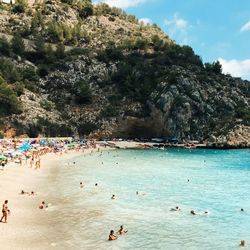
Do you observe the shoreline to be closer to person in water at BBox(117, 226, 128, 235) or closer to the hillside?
the hillside

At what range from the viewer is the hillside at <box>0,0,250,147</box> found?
103312 mm

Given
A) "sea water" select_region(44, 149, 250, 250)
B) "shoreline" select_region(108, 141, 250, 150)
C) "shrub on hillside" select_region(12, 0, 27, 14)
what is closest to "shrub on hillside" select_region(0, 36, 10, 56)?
"shrub on hillside" select_region(12, 0, 27, 14)

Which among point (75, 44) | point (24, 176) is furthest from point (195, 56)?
point (24, 176)

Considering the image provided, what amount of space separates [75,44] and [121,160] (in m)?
80.9

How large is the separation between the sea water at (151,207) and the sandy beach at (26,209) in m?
0.86

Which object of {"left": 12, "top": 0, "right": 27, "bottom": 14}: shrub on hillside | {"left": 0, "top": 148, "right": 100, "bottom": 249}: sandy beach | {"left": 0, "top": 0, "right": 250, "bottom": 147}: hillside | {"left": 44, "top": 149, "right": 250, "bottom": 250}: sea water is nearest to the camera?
{"left": 0, "top": 148, "right": 100, "bottom": 249}: sandy beach

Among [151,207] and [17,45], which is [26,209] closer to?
[151,207]

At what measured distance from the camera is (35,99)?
104 metres

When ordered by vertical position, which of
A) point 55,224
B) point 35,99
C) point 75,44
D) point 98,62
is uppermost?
point 75,44

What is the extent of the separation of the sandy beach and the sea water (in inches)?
33.9

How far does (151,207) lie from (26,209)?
10.1 meters

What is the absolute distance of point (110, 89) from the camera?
4673 inches

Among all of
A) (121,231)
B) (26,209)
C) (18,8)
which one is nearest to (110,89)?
(18,8)

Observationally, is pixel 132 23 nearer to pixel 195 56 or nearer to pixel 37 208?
pixel 195 56
